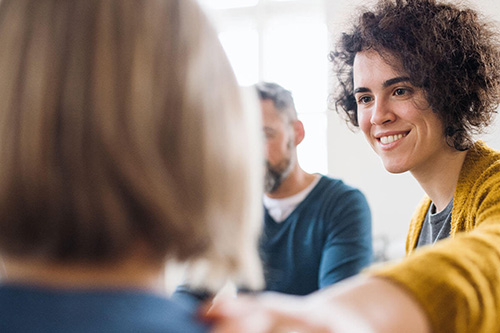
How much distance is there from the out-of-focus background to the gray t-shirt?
2394 millimetres

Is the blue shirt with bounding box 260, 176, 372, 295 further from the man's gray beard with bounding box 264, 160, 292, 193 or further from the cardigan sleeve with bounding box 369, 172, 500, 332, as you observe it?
the cardigan sleeve with bounding box 369, 172, 500, 332

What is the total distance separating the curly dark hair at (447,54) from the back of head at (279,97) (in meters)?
0.69

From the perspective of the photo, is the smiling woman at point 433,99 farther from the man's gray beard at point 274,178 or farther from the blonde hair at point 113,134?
the blonde hair at point 113,134

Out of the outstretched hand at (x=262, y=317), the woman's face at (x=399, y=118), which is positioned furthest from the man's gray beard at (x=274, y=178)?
the outstretched hand at (x=262, y=317)

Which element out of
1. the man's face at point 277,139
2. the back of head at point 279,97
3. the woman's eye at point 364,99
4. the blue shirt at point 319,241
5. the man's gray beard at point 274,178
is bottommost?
the blue shirt at point 319,241

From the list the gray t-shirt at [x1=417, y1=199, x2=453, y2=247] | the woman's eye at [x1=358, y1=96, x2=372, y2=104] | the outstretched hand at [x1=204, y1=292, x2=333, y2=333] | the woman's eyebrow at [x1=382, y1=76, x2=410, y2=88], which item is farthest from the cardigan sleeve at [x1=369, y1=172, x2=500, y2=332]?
the woman's eye at [x1=358, y1=96, x2=372, y2=104]

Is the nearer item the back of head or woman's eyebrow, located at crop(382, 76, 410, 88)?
woman's eyebrow, located at crop(382, 76, 410, 88)

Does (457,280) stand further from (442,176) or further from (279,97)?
(279,97)

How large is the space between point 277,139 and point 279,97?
0.54 feet

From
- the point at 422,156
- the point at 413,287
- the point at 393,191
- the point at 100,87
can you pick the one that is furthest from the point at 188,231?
the point at 393,191

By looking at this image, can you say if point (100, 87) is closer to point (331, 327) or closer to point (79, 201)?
point (79, 201)

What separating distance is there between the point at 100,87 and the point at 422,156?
1.10 metres

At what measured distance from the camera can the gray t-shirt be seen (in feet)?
4.24

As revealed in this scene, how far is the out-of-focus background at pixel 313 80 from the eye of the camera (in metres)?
3.94
